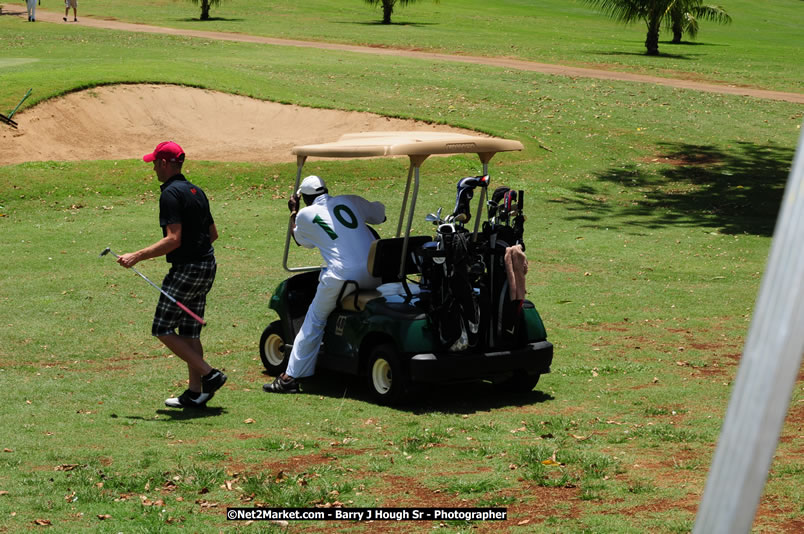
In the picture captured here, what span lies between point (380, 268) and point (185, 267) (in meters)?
1.70

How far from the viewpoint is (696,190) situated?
72.2 ft

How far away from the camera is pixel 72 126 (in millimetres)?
24500

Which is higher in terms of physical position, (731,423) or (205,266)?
(731,423)

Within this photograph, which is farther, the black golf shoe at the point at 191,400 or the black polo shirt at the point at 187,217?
the black golf shoe at the point at 191,400

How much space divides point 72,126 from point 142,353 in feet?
51.1

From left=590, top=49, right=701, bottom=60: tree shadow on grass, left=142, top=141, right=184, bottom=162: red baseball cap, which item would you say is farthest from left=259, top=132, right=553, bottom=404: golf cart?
left=590, top=49, right=701, bottom=60: tree shadow on grass

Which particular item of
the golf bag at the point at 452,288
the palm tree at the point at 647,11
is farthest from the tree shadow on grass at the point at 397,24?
the golf bag at the point at 452,288

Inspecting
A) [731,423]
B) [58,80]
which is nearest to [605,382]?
[731,423]

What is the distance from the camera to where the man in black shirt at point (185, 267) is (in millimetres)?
8039

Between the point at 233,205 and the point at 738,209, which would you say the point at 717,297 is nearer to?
the point at 738,209

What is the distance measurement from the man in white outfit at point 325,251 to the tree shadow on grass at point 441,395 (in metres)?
0.36

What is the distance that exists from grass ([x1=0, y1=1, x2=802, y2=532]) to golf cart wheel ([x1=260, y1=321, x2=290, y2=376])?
0.30 meters

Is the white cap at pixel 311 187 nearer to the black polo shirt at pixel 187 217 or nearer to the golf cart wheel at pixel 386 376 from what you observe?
the black polo shirt at pixel 187 217

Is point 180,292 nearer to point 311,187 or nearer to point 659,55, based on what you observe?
point 311,187
